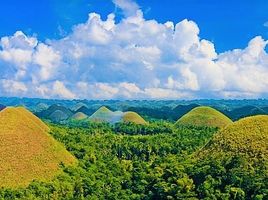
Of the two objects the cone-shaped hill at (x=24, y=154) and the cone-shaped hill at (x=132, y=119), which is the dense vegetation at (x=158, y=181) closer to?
the cone-shaped hill at (x=24, y=154)

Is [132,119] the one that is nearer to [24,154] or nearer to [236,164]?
[24,154]

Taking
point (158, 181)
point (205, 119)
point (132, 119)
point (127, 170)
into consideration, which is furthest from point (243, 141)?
point (132, 119)

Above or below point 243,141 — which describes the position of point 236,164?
below

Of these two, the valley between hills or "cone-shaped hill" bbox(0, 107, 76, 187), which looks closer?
the valley between hills

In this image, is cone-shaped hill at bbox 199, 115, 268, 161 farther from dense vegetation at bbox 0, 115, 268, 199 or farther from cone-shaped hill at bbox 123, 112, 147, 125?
cone-shaped hill at bbox 123, 112, 147, 125

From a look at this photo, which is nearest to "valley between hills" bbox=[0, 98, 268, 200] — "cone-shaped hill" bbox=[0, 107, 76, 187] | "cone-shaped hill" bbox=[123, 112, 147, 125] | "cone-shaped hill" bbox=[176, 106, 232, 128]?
"cone-shaped hill" bbox=[0, 107, 76, 187]

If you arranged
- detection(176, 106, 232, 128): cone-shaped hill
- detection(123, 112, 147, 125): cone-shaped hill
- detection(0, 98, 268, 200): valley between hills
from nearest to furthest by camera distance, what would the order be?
1. detection(0, 98, 268, 200): valley between hills
2. detection(176, 106, 232, 128): cone-shaped hill
3. detection(123, 112, 147, 125): cone-shaped hill
